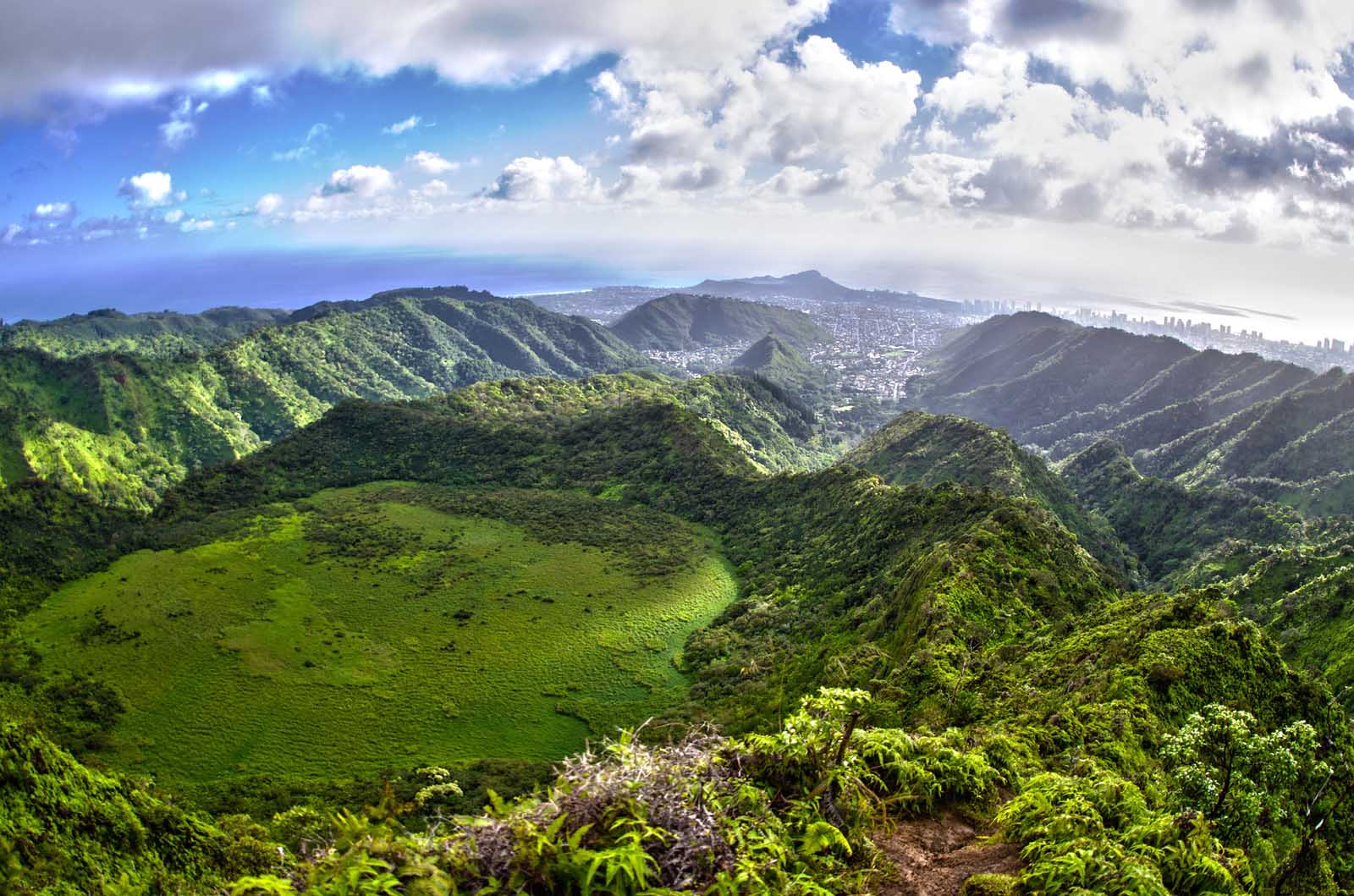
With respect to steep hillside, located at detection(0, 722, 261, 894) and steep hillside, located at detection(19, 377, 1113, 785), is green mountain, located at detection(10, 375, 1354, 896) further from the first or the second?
steep hillside, located at detection(19, 377, 1113, 785)

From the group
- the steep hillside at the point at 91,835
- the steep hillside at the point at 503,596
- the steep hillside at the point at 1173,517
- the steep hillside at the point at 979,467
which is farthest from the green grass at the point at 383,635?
the steep hillside at the point at 1173,517

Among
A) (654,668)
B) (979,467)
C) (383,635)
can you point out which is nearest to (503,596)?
(383,635)

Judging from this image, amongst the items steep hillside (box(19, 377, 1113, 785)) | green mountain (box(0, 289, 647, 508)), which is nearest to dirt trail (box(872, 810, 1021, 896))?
steep hillside (box(19, 377, 1113, 785))

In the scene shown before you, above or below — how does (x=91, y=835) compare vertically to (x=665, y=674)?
above

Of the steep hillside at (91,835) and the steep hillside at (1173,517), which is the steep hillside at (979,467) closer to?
the steep hillside at (1173,517)

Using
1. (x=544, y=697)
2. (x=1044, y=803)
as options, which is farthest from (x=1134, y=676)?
(x=544, y=697)

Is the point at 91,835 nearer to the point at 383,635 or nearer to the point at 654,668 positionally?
the point at 654,668

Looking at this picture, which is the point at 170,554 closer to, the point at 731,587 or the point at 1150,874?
the point at 731,587
